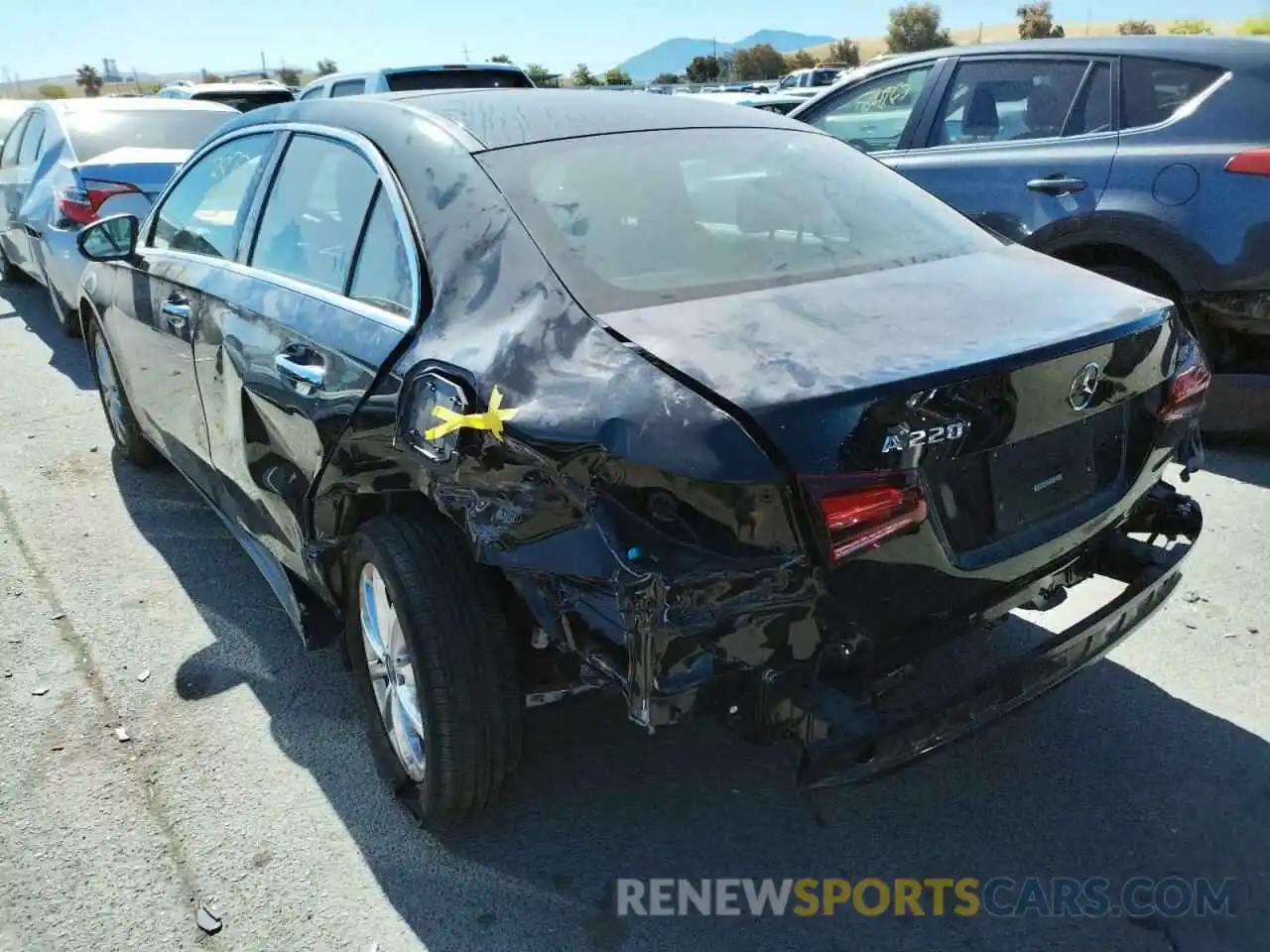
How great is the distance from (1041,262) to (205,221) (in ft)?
9.10

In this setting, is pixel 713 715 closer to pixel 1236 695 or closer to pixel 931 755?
pixel 931 755

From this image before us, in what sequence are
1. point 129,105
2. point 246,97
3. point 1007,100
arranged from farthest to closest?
point 246,97 → point 129,105 → point 1007,100

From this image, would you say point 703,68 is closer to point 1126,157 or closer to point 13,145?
point 13,145

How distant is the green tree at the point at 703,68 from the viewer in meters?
72.8

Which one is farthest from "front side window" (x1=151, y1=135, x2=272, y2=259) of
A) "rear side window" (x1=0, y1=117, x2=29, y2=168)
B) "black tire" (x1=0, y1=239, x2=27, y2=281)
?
"black tire" (x1=0, y1=239, x2=27, y2=281)

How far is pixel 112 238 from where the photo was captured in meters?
4.11

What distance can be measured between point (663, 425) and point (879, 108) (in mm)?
4712

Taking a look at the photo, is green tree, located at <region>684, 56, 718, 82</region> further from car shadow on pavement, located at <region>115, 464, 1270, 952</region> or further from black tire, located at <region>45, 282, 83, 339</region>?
car shadow on pavement, located at <region>115, 464, 1270, 952</region>

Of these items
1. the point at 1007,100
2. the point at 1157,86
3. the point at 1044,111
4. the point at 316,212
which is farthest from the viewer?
the point at 1007,100

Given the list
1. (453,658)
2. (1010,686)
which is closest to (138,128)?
(453,658)

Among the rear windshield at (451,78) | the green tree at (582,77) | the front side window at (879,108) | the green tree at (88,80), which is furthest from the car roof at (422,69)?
the green tree at (88,80)

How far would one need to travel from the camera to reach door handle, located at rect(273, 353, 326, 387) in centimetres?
258

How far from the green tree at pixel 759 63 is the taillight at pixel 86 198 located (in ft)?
244

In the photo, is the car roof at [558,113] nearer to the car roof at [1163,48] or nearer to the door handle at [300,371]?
the door handle at [300,371]
